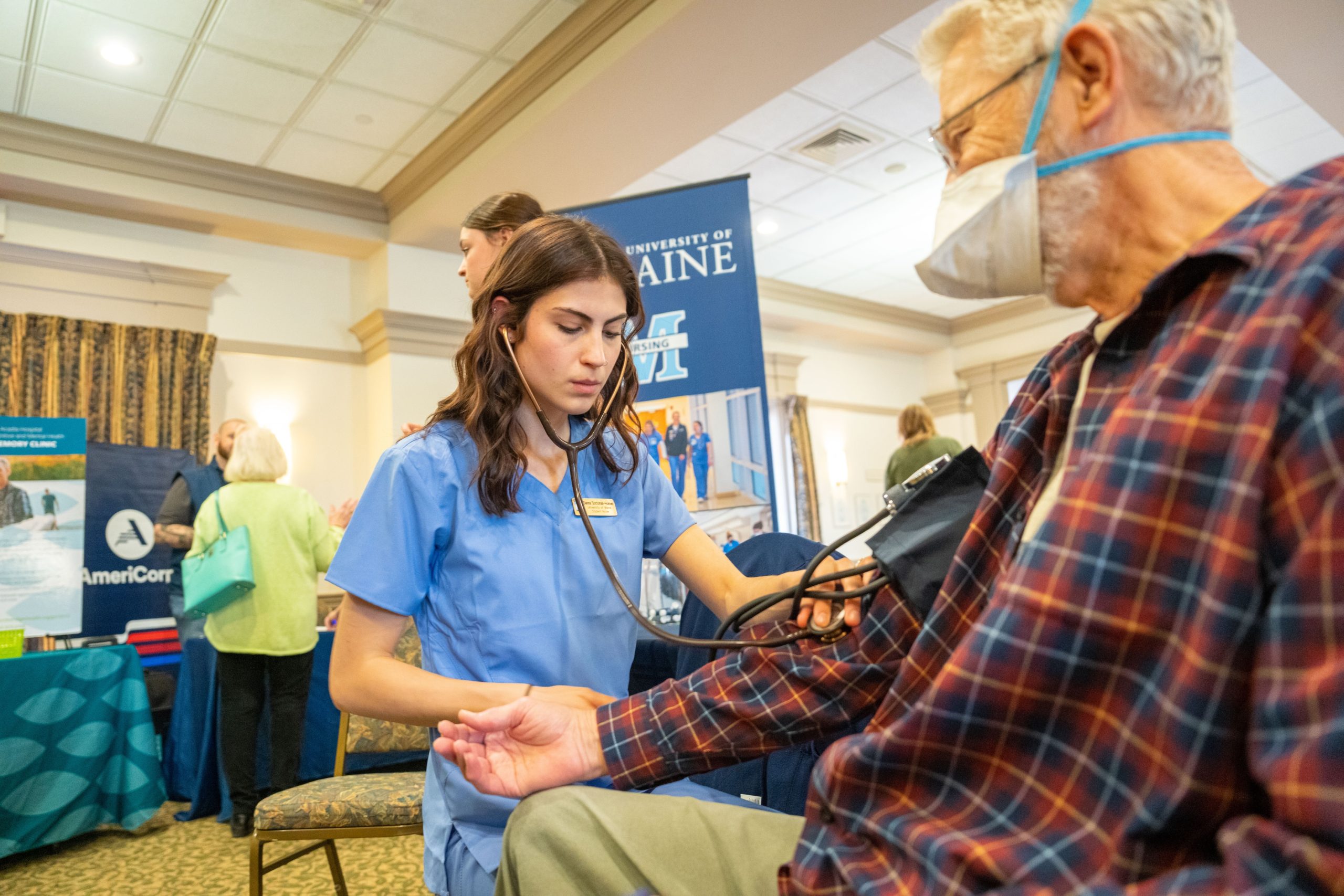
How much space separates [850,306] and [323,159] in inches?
205

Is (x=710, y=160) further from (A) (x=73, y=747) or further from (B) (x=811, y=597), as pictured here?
(B) (x=811, y=597)

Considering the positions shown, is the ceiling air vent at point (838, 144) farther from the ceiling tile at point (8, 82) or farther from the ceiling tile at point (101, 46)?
the ceiling tile at point (8, 82)

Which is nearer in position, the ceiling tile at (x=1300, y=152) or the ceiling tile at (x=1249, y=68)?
the ceiling tile at (x=1249, y=68)

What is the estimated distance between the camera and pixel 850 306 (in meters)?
8.79

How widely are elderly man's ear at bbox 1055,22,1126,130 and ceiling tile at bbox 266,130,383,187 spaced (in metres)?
5.19

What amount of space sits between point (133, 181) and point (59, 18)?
1.32 meters

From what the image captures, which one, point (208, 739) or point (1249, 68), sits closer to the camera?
point (208, 739)

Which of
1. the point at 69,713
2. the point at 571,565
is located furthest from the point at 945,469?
the point at 69,713

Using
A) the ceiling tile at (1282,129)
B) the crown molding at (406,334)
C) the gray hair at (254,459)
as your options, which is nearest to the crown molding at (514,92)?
the crown molding at (406,334)

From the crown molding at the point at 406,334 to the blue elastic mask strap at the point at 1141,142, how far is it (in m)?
5.31

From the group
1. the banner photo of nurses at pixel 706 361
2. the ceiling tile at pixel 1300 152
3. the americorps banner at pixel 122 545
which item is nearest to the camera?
the banner photo of nurses at pixel 706 361

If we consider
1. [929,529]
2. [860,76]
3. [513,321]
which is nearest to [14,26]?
[860,76]

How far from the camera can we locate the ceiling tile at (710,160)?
17.6 ft

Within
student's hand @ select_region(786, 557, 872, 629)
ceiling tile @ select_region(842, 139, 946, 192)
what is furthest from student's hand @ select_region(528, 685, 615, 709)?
ceiling tile @ select_region(842, 139, 946, 192)
